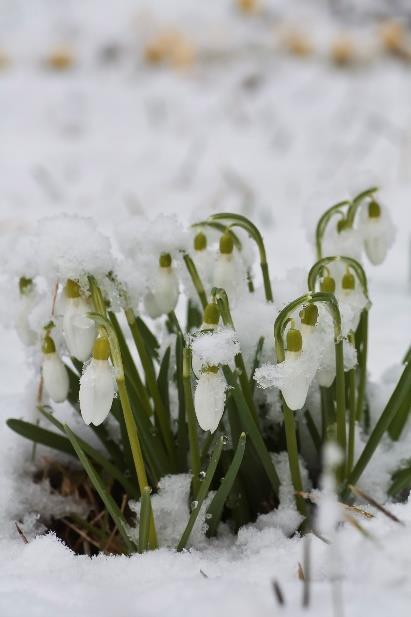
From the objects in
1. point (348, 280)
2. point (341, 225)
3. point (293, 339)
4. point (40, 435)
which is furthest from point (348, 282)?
point (40, 435)

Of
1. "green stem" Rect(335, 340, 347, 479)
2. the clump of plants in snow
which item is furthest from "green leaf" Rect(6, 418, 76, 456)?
"green stem" Rect(335, 340, 347, 479)

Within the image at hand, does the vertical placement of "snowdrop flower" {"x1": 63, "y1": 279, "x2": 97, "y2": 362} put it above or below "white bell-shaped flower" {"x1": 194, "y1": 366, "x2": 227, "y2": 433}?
above

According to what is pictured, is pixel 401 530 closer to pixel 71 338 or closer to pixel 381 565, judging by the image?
pixel 381 565

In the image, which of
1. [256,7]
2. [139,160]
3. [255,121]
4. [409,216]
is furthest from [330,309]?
[256,7]

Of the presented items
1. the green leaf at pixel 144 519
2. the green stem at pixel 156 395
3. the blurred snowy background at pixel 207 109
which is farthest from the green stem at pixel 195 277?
the blurred snowy background at pixel 207 109

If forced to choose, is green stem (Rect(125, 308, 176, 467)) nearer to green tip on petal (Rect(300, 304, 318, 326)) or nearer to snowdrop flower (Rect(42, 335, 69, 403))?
snowdrop flower (Rect(42, 335, 69, 403))

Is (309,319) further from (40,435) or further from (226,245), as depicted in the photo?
(40,435)

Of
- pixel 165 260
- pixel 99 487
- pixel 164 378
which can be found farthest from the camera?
pixel 164 378
